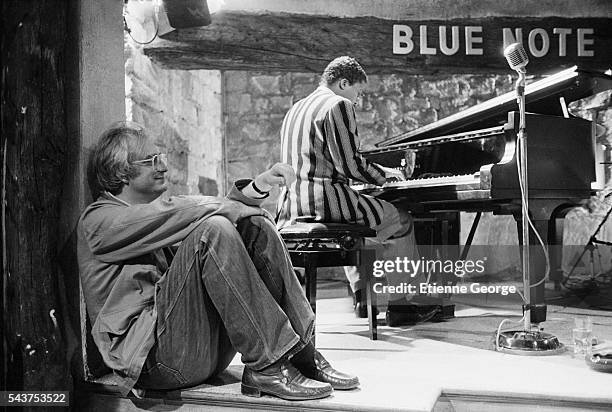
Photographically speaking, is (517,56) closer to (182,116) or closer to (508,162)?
(508,162)

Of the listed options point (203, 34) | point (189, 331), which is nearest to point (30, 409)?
point (189, 331)

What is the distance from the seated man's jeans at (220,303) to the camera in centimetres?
175

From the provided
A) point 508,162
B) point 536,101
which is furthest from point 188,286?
point 536,101

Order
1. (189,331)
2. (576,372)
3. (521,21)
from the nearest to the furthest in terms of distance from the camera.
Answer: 1. (189,331)
2. (576,372)
3. (521,21)

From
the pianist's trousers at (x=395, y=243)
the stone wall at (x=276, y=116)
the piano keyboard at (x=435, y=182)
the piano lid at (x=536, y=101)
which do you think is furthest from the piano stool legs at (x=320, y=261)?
the stone wall at (x=276, y=116)

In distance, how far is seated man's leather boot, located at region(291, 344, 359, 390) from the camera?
1895mm

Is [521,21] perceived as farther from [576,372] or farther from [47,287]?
[47,287]

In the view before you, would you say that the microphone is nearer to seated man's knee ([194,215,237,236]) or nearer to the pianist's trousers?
the pianist's trousers

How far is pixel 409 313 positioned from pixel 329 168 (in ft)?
3.22

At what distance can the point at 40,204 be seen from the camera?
1933 mm

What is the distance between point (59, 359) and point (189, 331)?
1.61ft

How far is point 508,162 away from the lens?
3084 mm

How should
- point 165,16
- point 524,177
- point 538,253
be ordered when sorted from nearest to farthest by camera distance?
point 524,177, point 538,253, point 165,16

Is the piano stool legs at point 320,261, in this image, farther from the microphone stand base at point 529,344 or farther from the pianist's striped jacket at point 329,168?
the microphone stand base at point 529,344
